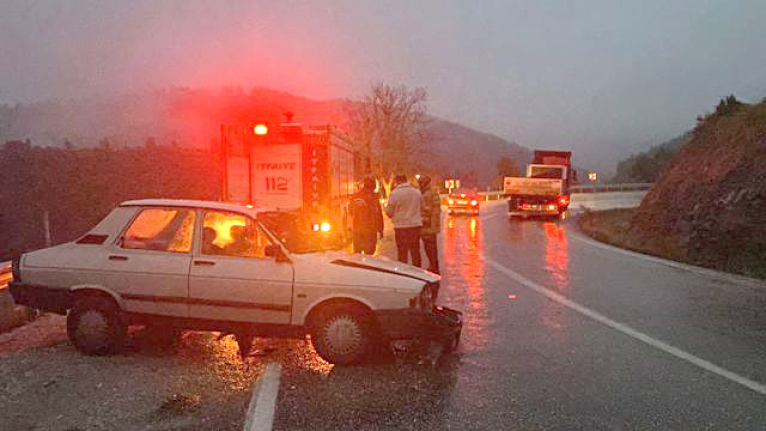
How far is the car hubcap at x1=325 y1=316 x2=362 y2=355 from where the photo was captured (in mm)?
6102

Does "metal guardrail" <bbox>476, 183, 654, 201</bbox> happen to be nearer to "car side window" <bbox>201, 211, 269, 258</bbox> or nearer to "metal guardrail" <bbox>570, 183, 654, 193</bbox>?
"metal guardrail" <bbox>570, 183, 654, 193</bbox>

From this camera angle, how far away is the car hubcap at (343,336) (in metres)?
6.10

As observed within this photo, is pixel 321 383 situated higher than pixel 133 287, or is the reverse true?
pixel 133 287

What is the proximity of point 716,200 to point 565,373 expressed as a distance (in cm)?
1447

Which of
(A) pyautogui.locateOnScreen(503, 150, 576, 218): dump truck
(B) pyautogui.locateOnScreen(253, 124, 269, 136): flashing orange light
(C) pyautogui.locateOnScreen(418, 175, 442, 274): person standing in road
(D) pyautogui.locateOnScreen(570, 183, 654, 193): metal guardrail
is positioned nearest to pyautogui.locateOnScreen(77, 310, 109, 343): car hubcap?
(C) pyautogui.locateOnScreen(418, 175, 442, 274): person standing in road

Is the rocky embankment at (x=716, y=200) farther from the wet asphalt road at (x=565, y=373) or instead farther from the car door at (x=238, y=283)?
the car door at (x=238, y=283)

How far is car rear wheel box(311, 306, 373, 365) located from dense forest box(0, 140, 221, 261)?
52224 mm

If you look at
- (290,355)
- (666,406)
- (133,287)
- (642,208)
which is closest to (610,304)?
(666,406)

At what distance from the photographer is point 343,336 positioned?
6113 millimetres

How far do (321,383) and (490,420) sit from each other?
64.1 inches

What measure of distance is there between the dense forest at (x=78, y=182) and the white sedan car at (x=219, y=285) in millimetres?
51147

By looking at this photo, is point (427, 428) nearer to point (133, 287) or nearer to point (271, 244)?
point (271, 244)

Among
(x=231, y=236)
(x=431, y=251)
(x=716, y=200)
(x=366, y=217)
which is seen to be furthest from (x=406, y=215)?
(x=716, y=200)

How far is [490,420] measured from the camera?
15.4 feet
